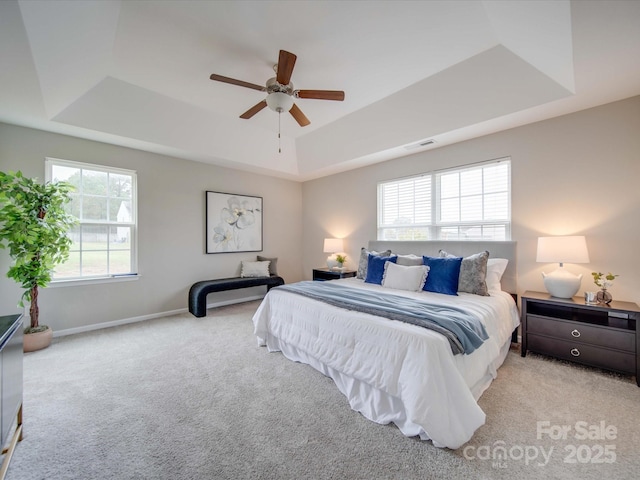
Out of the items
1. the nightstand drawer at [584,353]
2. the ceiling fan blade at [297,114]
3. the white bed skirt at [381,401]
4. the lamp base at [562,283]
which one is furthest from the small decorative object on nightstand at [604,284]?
the ceiling fan blade at [297,114]

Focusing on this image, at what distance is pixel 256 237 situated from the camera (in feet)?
18.1

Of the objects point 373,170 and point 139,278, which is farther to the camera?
point 373,170

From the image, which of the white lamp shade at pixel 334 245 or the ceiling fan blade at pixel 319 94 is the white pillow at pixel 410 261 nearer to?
the white lamp shade at pixel 334 245

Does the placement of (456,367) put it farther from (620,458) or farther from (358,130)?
(358,130)

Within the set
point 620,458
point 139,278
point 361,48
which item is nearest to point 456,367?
point 620,458

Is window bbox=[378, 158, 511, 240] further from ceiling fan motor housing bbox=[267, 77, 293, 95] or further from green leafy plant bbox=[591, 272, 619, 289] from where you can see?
ceiling fan motor housing bbox=[267, 77, 293, 95]

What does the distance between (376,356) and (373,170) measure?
3.65 m

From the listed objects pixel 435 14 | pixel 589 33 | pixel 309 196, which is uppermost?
pixel 435 14

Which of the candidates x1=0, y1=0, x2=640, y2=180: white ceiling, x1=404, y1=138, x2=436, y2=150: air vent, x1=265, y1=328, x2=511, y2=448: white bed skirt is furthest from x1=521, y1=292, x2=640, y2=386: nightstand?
x1=404, y1=138, x2=436, y2=150: air vent

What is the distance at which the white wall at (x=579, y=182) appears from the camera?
2.70 meters

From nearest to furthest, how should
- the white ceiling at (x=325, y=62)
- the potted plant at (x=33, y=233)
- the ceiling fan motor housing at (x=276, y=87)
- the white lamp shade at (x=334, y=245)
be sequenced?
the white ceiling at (x=325, y=62)
the ceiling fan motor housing at (x=276, y=87)
the potted plant at (x=33, y=233)
the white lamp shade at (x=334, y=245)

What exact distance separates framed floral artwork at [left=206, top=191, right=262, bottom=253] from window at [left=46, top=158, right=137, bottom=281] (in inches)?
46.0

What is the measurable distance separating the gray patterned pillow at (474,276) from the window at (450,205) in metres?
0.72

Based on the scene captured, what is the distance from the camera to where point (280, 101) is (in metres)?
2.62
